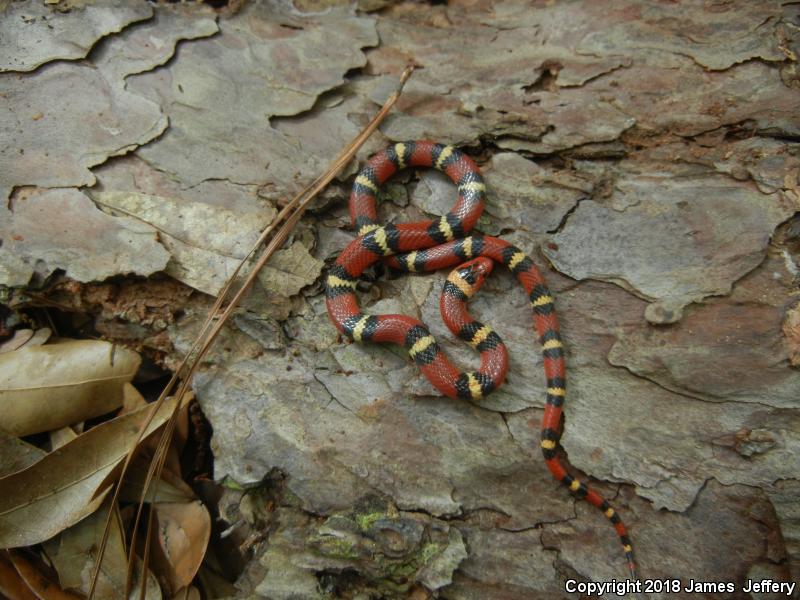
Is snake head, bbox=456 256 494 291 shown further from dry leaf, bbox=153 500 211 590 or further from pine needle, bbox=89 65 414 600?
dry leaf, bbox=153 500 211 590

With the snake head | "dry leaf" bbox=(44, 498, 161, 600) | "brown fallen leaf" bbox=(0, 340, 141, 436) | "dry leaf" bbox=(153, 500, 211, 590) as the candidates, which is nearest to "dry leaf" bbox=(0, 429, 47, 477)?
"brown fallen leaf" bbox=(0, 340, 141, 436)

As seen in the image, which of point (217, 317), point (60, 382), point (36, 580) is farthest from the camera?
point (217, 317)

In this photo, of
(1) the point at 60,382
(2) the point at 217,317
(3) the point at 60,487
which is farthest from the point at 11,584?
(2) the point at 217,317

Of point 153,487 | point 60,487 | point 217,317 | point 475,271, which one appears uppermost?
point 217,317

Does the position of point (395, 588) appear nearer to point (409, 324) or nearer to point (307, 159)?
point (409, 324)

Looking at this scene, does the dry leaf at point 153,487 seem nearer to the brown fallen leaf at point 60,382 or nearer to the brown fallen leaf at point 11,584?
the brown fallen leaf at point 60,382

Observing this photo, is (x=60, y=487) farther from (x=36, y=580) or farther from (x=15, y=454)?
(x=36, y=580)

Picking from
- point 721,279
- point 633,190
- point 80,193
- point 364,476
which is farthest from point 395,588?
point 80,193
